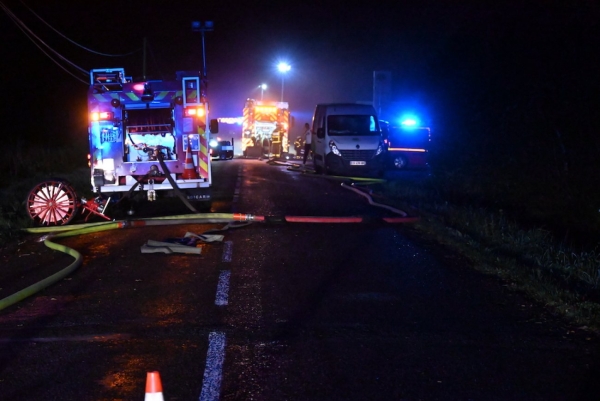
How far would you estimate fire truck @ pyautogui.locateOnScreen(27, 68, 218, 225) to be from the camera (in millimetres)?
13281

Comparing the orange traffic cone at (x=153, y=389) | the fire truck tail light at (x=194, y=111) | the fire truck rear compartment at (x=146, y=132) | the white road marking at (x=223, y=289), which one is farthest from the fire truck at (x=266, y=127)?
the orange traffic cone at (x=153, y=389)

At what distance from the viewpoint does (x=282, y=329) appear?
5.95m

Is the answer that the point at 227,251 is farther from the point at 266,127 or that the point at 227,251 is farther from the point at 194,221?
the point at 266,127

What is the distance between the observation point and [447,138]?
30.9 m

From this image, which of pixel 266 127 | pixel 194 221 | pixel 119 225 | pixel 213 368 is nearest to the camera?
pixel 213 368

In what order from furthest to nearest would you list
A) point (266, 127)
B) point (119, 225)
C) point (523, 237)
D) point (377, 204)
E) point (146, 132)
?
1. point (266, 127)
2. point (377, 204)
3. point (146, 132)
4. point (119, 225)
5. point (523, 237)

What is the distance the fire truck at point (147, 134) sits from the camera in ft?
43.6

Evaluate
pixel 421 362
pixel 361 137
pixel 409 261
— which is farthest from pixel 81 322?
pixel 361 137

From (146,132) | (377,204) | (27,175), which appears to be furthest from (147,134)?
(27,175)

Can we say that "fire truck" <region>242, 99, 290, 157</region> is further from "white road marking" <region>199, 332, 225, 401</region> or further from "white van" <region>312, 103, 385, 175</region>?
"white road marking" <region>199, 332, 225, 401</region>

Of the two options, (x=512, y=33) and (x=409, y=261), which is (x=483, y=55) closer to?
(x=512, y=33)

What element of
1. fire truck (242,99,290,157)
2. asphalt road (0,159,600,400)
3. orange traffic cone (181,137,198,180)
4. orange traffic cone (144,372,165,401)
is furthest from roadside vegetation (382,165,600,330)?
fire truck (242,99,290,157)

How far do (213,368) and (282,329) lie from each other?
1.09 metres

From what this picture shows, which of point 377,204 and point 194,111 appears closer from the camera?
point 194,111
